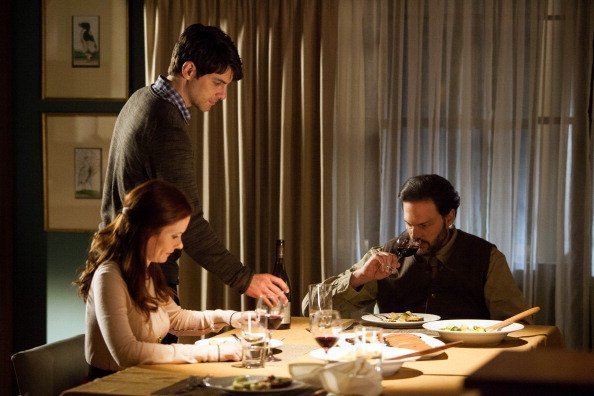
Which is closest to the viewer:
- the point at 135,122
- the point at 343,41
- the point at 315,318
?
the point at 315,318

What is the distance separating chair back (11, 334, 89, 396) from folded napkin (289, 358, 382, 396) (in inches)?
35.3

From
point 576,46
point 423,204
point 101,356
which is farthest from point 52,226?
point 576,46

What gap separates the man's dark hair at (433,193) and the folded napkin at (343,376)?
175cm

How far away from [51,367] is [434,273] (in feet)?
5.30

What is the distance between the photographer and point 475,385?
1.37 metres

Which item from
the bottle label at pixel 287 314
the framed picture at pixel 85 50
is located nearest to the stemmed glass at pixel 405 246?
the bottle label at pixel 287 314

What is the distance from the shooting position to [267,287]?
9.04ft

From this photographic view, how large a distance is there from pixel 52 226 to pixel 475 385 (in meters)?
3.67

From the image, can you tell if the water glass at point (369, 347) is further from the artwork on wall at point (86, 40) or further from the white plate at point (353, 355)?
the artwork on wall at point (86, 40)

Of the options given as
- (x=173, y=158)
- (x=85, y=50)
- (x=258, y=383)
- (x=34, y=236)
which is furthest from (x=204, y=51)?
(x=34, y=236)

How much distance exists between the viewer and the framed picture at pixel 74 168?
4613 mm

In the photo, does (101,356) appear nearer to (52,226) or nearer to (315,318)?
(315,318)

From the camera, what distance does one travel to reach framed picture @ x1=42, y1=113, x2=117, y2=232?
15.1ft

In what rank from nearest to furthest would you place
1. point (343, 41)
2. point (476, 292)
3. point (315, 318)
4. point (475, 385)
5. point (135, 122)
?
point (475, 385), point (315, 318), point (135, 122), point (476, 292), point (343, 41)
